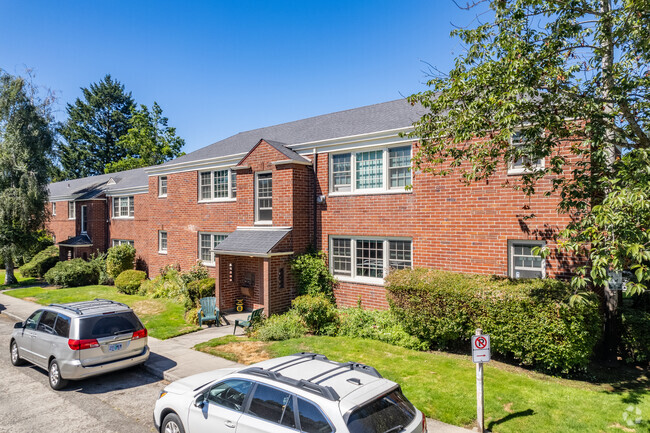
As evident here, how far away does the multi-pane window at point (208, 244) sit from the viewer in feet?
65.1

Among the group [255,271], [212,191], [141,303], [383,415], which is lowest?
[141,303]

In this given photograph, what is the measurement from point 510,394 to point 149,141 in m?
51.9

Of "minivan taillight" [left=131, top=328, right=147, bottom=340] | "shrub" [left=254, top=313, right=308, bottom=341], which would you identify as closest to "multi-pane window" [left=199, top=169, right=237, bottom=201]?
"shrub" [left=254, top=313, right=308, bottom=341]

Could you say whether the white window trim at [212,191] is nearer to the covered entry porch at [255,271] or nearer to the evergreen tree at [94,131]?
the covered entry porch at [255,271]

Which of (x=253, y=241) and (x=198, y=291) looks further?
(x=198, y=291)

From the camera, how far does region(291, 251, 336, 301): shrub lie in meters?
15.2

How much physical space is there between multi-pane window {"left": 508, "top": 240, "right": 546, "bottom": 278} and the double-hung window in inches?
159

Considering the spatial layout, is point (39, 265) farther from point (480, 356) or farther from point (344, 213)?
point (480, 356)

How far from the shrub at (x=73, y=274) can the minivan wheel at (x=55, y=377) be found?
1867 centimetres

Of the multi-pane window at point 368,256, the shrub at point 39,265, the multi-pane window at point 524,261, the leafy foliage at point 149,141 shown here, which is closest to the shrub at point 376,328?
the multi-pane window at point 368,256

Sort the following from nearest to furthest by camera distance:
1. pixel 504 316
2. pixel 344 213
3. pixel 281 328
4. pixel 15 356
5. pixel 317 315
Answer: pixel 504 316 → pixel 15 356 → pixel 281 328 → pixel 317 315 → pixel 344 213

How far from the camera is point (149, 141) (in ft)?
166

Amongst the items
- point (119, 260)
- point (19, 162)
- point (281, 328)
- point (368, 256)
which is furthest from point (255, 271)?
point (19, 162)

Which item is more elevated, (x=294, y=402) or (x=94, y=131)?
(x=94, y=131)
